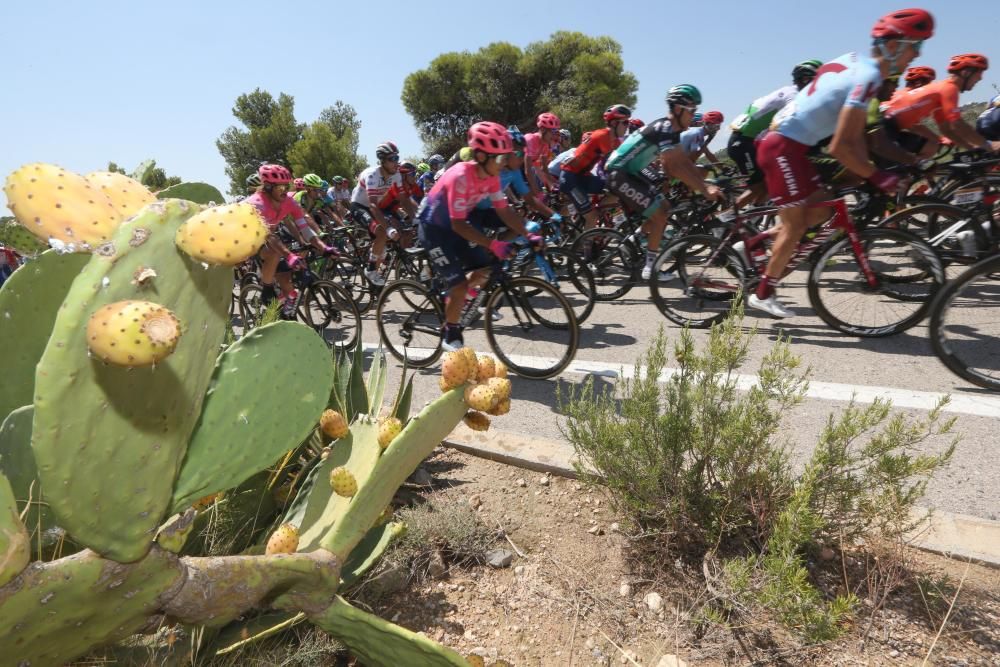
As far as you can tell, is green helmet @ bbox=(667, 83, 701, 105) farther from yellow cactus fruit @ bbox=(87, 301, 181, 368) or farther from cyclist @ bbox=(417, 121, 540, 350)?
yellow cactus fruit @ bbox=(87, 301, 181, 368)

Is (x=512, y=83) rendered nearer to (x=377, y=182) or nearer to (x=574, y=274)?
(x=377, y=182)

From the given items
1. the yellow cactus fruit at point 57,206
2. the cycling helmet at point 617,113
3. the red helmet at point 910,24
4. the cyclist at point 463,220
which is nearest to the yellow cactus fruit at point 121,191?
the yellow cactus fruit at point 57,206

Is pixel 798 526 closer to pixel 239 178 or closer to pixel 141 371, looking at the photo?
pixel 141 371

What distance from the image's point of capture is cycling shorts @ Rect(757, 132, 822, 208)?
4.62 metres

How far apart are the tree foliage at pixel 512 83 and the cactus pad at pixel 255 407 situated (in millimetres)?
44987

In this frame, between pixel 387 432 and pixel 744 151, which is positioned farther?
pixel 744 151

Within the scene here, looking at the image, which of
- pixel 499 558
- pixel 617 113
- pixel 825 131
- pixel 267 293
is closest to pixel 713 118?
pixel 617 113

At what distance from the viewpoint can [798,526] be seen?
5.42 ft

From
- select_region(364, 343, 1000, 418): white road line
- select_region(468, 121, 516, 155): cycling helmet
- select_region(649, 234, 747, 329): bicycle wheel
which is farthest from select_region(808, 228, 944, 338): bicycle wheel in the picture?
select_region(468, 121, 516, 155): cycling helmet

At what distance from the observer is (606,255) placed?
7.41 meters

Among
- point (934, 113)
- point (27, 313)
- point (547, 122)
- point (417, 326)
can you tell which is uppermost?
point (547, 122)

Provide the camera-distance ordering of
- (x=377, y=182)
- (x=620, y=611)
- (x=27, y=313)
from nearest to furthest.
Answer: (x=27, y=313), (x=620, y=611), (x=377, y=182)

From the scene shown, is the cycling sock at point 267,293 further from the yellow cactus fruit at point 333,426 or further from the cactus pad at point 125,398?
the cactus pad at point 125,398

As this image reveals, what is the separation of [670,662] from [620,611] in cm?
26
